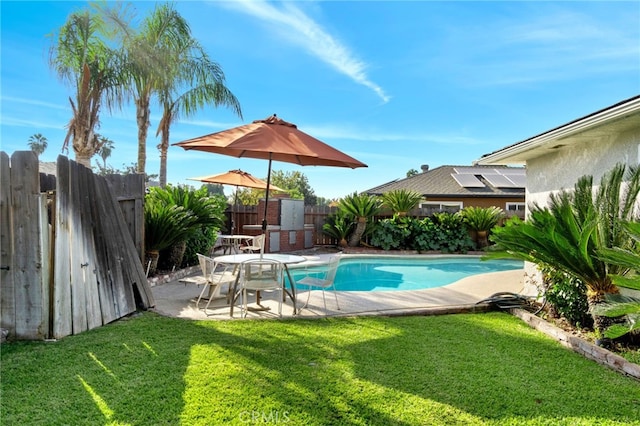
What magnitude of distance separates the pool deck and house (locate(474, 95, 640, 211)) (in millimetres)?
2231

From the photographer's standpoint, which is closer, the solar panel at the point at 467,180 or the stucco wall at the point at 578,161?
the stucco wall at the point at 578,161

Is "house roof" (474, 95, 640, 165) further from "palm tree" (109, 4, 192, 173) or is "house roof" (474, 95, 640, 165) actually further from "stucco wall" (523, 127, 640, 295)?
"palm tree" (109, 4, 192, 173)

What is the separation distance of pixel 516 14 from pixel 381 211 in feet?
29.3

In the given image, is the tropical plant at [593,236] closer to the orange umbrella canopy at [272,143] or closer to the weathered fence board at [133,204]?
the orange umbrella canopy at [272,143]

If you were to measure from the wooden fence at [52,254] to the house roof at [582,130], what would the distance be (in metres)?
6.03

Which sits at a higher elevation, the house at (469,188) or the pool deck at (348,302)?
the house at (469,188)

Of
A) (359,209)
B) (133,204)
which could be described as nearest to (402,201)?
(359,209)

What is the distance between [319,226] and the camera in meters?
15.3

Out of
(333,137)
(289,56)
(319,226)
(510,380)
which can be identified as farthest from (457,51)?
(333,137)

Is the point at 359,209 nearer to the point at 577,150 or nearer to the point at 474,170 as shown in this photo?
the point at 577,150

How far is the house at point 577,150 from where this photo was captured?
167 inches

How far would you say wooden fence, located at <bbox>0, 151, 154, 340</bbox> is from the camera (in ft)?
12.3

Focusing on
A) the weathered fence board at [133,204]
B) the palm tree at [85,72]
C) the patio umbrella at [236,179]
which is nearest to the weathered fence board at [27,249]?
the weathered fence board at [133,204]

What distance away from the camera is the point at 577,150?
5676mm
